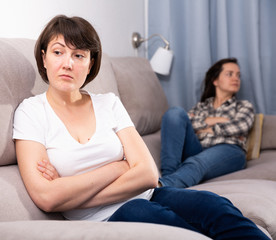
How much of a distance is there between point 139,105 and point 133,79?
16 cm

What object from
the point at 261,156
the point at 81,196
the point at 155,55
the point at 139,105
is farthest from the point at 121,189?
the point at 155,55

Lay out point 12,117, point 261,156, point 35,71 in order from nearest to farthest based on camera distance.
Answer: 1. point 12,117
2. point 35,71
3. point 261,156

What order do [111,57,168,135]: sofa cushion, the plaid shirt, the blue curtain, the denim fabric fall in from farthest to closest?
1. the blue curtain
2. the plaid shirt
3. [111,57,168,135]: sofa cushion
4. the denim fabric

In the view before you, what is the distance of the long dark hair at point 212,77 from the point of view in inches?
100

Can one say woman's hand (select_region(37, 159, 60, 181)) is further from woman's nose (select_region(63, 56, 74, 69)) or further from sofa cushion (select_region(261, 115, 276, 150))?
sofa cushion (select_region(261, 115, 276, 150))

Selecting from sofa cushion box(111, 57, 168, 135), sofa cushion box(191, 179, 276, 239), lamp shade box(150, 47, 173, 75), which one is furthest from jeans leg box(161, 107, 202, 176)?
lamp shade box(150, 47, 173, 75)

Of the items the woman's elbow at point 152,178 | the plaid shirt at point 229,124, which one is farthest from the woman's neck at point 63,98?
the plaid shirt at point 229,124

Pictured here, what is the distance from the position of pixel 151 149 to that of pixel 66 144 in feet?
2.92

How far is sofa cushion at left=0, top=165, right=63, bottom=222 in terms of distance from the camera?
104 cm

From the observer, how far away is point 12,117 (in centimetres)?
119

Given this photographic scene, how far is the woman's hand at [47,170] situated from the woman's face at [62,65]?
0.26 meters

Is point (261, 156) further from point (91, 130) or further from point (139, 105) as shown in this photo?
point (91, 130)

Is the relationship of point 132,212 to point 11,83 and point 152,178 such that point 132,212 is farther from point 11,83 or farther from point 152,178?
point 11,83

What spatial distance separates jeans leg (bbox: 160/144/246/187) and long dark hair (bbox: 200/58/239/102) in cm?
51
